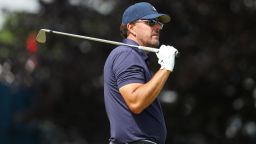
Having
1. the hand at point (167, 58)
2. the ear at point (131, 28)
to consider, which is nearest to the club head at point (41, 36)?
the ear at point (131, 28)

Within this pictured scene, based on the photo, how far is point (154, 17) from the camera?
20.1 ft

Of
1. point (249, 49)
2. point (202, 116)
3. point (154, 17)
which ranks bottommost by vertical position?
point (202, 116)

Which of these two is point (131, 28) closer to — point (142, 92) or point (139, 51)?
point (139, 51)

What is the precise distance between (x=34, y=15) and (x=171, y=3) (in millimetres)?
3156

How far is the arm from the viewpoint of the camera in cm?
570

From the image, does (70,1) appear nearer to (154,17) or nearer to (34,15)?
(34,15)

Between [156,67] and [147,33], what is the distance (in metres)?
9.57

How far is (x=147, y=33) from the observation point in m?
6.12

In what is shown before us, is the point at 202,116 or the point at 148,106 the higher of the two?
the point at 148,106

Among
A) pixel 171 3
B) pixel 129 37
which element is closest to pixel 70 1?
pixel 171 3

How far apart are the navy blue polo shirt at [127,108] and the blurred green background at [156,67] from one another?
9.71 metres

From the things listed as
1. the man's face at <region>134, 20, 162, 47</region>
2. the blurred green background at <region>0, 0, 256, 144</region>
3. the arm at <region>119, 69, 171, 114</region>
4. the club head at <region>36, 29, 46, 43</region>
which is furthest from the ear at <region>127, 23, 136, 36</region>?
the blurred green background at <region>0, 0, 256, 144</region>

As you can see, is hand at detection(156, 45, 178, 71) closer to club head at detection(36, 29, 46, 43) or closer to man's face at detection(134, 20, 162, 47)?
man's face at detection(134, 20, 162, 47)

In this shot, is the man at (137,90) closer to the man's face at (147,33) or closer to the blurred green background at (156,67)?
the man's face at (147,33)
